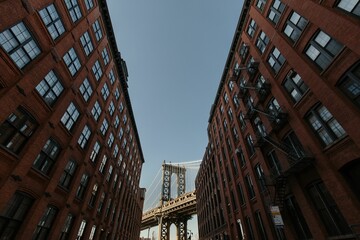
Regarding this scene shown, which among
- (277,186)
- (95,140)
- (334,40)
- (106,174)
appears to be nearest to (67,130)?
(95,140)

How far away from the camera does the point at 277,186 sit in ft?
50.1

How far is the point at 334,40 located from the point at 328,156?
7.09 metres

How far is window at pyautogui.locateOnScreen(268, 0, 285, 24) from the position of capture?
1711cm

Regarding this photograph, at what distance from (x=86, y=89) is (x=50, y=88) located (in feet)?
16.8

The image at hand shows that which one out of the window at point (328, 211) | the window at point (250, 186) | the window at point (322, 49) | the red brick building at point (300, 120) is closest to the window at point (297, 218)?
the red brick building at point (300, 120)

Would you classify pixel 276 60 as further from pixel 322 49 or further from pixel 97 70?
pixel 97 70

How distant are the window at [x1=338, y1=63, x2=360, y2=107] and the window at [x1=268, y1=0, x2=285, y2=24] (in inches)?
366

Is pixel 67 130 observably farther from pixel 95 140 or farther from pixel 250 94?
pixel 250 94

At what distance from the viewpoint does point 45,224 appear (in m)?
13.7

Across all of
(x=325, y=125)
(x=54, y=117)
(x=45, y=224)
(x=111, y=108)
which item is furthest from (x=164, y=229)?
(x=325, y=125)

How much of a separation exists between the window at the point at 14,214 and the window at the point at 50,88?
636 centimetres

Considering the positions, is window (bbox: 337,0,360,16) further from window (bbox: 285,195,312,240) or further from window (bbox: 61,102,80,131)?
window (bbox: 61,102,80,131)

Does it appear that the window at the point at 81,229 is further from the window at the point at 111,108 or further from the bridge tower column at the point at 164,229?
the bridge tower column at the point at 164,229

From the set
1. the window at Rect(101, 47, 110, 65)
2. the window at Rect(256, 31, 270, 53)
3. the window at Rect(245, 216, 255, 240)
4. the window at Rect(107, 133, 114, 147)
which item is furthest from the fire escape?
the window at Rect(107, 133, 114, 147)
